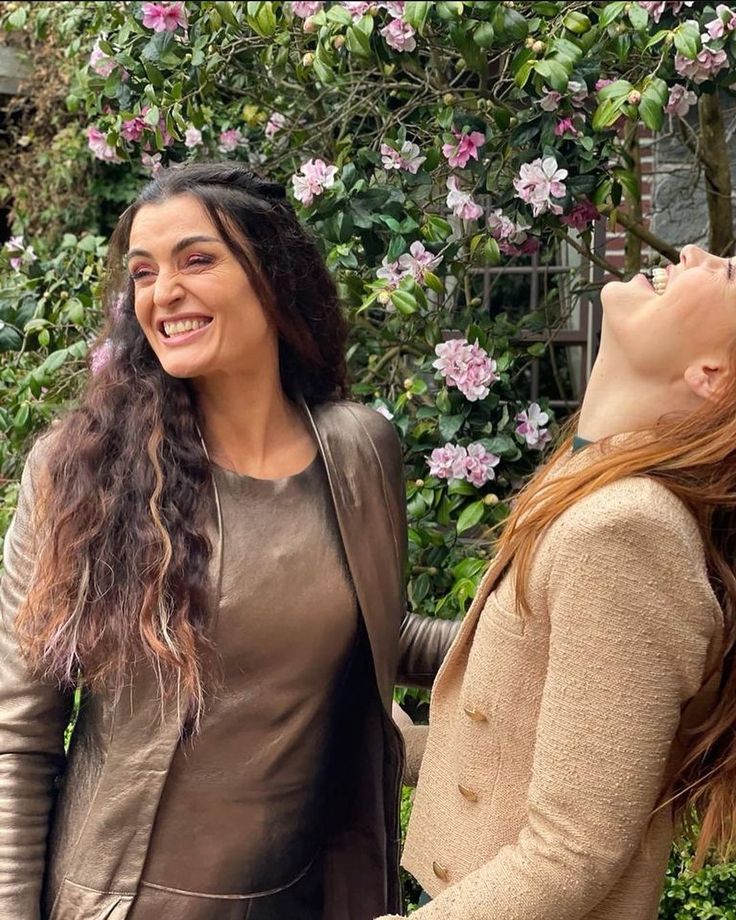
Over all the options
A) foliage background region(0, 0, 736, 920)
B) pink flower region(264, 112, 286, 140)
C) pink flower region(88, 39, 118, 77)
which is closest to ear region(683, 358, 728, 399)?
foliage background region(0, 0, 736, 920)

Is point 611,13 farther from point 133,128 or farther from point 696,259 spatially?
point 133,128

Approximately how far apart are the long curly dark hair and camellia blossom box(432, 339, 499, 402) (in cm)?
100

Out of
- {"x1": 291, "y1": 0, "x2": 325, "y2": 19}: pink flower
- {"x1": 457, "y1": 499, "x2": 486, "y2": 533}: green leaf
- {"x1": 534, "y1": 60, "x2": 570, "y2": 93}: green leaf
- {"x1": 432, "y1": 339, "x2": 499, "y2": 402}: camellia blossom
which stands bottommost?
{"x1": 457, "y1": 499, "x2": 486, "y2": 533}: green leaf

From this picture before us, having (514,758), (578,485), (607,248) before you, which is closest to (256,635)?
(514,758)

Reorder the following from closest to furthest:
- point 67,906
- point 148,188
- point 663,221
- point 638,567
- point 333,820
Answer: point 638,567 < point 67,906 < point 148,188 < point 333,820 < point 663,221

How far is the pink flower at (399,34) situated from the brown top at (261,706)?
1.29m

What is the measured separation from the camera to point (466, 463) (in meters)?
2.55

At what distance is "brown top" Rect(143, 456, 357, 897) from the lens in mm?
1400

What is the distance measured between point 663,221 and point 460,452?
1868 millimetres

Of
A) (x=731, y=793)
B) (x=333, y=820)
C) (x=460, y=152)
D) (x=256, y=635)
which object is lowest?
(x=333, y=820)

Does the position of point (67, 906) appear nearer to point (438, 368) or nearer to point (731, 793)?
point (731, 793)

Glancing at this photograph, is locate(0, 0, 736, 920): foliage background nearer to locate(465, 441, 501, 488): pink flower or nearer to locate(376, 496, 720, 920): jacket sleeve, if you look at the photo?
locate(465, 441, 501, 488): pink flower

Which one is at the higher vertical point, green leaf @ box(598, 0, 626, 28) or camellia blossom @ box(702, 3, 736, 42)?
green leaf @ box(598, 0, 626, 28)

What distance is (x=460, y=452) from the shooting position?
2553 mm
